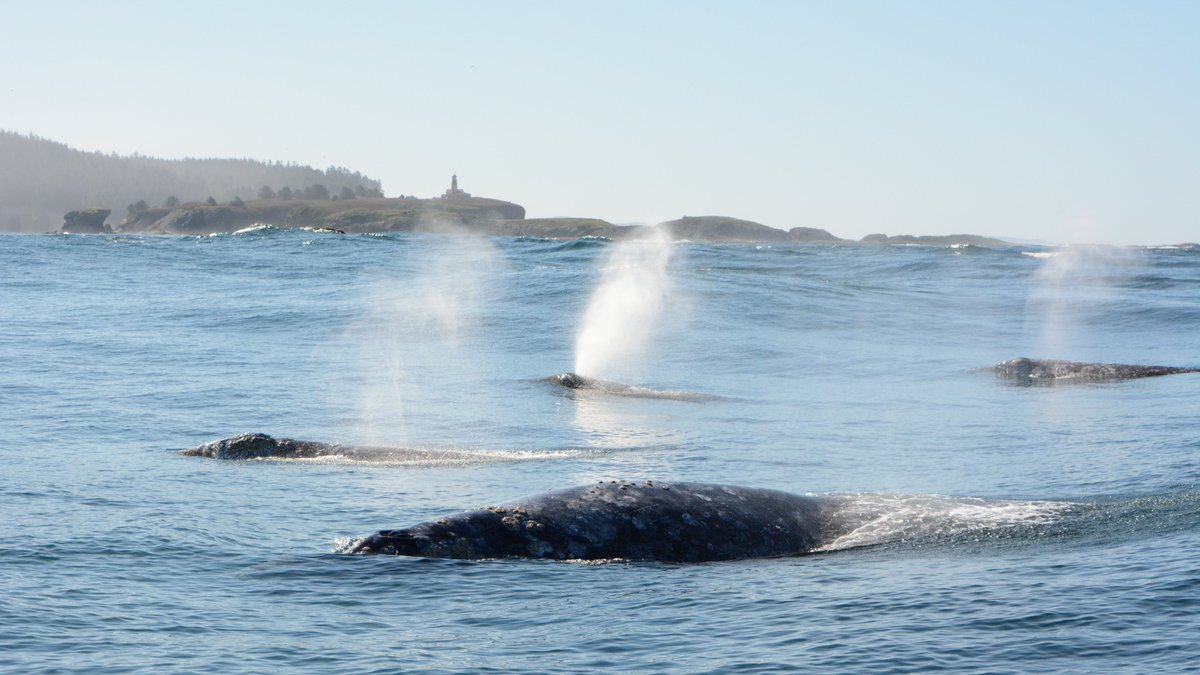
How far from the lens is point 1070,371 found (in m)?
29.1

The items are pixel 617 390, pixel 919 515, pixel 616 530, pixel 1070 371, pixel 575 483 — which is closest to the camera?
pixel 616 530

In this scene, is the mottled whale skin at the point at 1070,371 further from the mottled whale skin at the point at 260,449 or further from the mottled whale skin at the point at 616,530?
the mottled whale skin at the point at 616,530

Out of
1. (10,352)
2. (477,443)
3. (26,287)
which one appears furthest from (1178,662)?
(26,287)

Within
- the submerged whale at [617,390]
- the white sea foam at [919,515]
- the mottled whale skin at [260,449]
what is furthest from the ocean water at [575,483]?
the mottled whale skin at [260,449]

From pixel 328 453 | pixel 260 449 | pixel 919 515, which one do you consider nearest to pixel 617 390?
pixel 328 453

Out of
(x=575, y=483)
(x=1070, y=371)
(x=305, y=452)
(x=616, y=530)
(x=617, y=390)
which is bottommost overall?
(x=305, y=452)

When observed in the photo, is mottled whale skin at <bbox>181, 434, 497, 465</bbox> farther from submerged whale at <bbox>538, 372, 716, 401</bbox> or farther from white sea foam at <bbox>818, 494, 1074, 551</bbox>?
submerged whale at <bbox>538, 372, 716, 401</bbox>

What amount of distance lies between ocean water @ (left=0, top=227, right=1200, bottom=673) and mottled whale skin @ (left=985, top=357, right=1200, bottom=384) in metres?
0.92

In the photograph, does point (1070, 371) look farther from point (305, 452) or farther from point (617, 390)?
point (305, 452)

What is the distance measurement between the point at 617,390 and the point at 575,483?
34.3 feet

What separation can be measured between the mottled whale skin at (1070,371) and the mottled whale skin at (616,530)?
18.1 metres

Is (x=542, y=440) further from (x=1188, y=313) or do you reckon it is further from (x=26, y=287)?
(x=26, y=287)

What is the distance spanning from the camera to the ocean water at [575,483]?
8.89 metres

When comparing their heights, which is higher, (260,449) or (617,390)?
(617,390)
